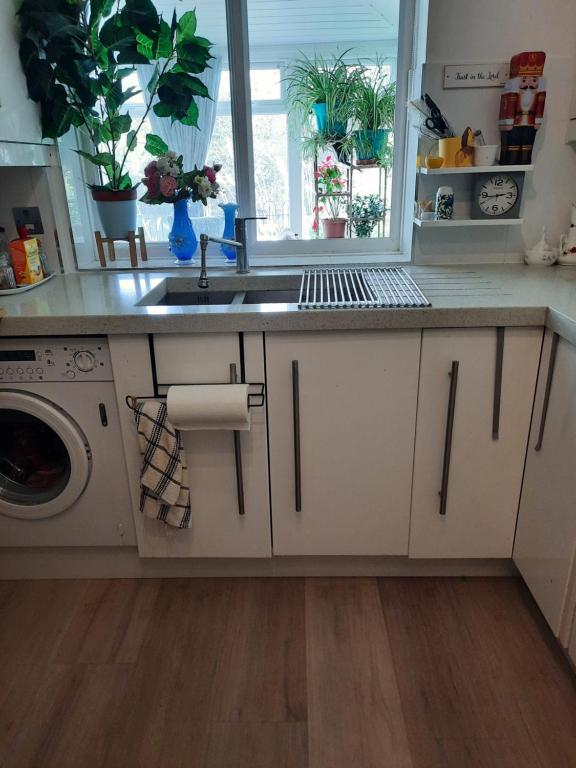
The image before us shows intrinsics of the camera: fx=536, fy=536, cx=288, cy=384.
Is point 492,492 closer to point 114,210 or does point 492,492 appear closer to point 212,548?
point 212,548

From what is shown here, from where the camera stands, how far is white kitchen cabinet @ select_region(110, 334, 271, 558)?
1.50 m

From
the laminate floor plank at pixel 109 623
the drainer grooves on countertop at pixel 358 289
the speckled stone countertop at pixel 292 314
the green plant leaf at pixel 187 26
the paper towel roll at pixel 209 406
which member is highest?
the green plant leaf at pixel 187 26

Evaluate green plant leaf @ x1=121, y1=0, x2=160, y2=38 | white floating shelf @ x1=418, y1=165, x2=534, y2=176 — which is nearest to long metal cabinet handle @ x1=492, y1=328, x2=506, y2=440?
white floating shelf @ x1=418, y1=165, x2=534, y2=176

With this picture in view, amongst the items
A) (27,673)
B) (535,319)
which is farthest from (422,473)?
(27,673)

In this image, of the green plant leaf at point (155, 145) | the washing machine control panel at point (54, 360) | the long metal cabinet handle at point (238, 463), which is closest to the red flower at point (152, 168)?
the green plant leaf at point (155, 145)

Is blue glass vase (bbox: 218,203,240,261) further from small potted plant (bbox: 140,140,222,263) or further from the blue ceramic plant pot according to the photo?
the blue ceramic plant pot

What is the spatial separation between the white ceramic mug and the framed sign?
22 cm

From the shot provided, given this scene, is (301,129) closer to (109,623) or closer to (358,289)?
(358,289)

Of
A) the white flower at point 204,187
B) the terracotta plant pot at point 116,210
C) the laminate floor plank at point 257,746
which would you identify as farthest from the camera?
the terracotta plant pot at point 116,210

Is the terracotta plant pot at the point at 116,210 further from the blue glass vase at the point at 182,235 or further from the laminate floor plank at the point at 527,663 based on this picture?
the laminate floor plank at the point at 527,663

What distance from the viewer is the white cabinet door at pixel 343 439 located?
149 centimetres

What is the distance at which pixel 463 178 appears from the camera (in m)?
1.92

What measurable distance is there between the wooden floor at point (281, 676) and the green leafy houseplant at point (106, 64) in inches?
60.6

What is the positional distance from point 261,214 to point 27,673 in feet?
5.91
